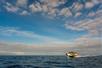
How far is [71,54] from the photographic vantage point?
619 ft
